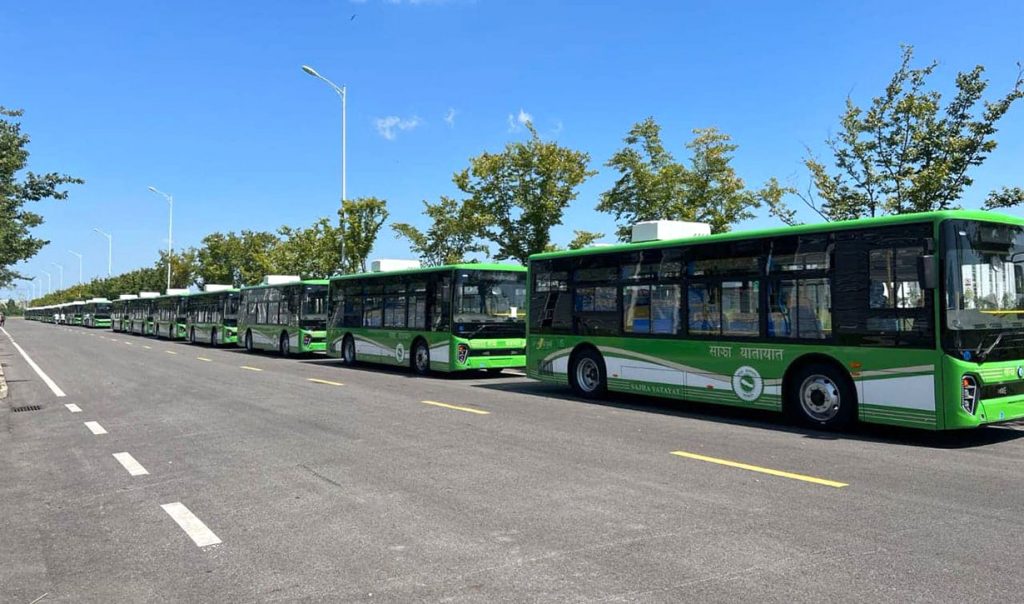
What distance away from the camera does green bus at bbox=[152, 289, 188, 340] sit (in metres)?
45.1

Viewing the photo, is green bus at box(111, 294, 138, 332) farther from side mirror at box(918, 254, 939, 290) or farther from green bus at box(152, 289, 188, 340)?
side mirror at box(918, 254, 939, 290)

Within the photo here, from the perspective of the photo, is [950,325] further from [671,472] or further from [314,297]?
[314,297]

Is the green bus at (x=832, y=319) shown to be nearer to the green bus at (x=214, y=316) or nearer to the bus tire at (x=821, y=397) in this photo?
the bus tire at (x=821, y=397)

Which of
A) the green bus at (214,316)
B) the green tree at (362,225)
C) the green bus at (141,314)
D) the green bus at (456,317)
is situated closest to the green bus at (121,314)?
the green bus at (141,314)

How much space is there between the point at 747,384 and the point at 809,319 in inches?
57.4

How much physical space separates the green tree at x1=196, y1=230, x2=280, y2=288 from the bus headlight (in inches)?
2041

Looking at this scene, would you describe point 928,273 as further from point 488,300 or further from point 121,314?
point 121,314

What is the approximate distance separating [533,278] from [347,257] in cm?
2503

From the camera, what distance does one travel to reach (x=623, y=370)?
44.2 feet

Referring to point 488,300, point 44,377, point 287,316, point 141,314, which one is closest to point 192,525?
point 488,300

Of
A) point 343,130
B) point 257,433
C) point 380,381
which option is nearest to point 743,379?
point 257,433

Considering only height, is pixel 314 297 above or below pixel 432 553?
above

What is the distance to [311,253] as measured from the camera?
1734 inches

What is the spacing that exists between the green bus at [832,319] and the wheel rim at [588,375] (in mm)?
338
